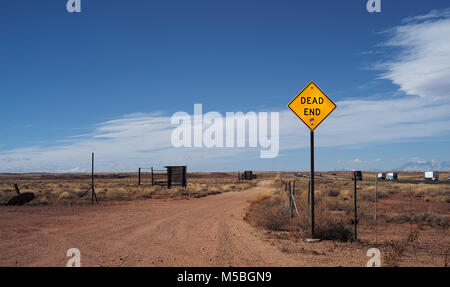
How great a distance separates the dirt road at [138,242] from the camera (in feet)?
25.8

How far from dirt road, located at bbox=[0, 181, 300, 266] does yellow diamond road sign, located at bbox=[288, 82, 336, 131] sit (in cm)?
366

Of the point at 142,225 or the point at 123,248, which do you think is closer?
the point at 123,248

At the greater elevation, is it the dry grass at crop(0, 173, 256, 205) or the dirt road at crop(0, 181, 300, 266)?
the dirt road at crop(0, 181, 300, 266)

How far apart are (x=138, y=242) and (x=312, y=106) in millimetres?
6369

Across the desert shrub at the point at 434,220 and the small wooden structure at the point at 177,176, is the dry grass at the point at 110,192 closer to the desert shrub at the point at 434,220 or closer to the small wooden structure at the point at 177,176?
the small wooden structure at the point at 177,176

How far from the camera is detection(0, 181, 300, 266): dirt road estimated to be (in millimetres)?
7859

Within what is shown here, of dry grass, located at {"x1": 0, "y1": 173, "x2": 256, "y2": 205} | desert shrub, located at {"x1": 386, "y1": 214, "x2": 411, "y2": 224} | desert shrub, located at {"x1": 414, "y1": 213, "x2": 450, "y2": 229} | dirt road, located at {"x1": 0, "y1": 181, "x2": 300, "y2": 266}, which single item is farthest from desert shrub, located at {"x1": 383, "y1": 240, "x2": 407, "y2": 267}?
dry grass, located at {"x1": 0, "y1": 173, "x2": 256, "y2": 205}

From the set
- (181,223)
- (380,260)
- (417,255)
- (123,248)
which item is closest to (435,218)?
(417,255)

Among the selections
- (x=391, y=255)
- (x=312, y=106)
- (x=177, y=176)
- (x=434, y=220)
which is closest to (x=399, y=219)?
(x=434, y=220)

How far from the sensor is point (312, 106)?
9945mm

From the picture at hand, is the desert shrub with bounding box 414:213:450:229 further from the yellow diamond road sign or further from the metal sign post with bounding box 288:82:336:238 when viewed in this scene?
the yellow diamond road sign

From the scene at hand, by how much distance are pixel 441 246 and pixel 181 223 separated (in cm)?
909
